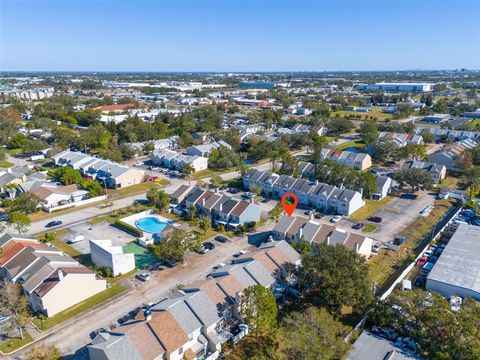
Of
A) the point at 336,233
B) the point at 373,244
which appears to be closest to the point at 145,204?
the point at 336,233


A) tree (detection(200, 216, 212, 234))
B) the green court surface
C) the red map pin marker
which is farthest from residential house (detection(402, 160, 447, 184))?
the green court surface

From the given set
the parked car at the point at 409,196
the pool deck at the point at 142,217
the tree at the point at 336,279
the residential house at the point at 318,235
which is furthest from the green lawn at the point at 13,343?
the parked car at the point at 409,196

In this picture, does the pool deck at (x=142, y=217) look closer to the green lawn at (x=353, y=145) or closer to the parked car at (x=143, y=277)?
the parked car at (x=143, y=277)

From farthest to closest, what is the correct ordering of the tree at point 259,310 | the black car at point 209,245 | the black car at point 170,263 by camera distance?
the black car at point 209,245, the black car at point 170,263, the tree at point 259,310

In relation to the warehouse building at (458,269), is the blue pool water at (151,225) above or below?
below

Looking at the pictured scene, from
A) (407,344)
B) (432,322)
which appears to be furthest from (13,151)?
(432,322)

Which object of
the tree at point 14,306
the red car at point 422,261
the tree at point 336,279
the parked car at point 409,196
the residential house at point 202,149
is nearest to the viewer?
the tree at point 14,306
